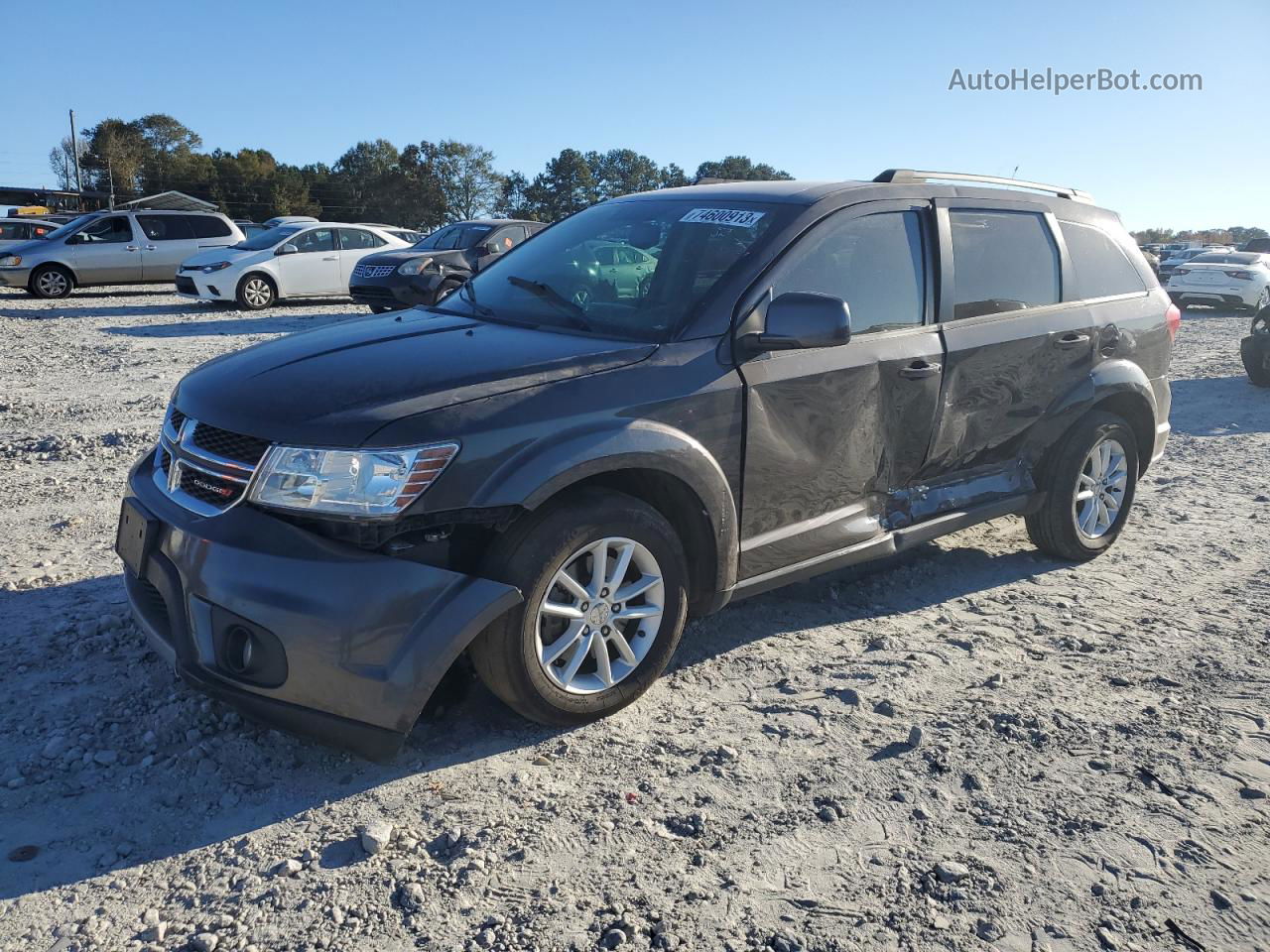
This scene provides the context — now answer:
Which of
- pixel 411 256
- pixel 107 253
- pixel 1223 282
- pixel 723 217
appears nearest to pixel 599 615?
pixel 723 217

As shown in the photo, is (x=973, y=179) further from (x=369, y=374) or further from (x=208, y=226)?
(x=208, y=226)

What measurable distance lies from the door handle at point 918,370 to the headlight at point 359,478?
2.05 meters

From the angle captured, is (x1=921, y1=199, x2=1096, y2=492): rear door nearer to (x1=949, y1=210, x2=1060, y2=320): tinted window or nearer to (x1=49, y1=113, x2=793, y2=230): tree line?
(x1=949, y1=210, x2=1060, y2=320): tinted window

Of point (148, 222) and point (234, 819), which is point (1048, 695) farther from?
point (148, 222)

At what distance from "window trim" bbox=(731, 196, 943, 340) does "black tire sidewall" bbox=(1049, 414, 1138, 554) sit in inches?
47.8

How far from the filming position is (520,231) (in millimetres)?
16766

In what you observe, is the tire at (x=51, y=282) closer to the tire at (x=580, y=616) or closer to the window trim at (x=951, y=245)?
the window trim at (x=951, y=245)

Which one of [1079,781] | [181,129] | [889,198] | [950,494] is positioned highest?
[181,129]

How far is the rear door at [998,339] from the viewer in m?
4.46

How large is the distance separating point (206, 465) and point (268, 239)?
51.7 feet

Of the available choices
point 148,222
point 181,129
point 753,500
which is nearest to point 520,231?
point 148,222

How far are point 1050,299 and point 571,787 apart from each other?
3.37 metres

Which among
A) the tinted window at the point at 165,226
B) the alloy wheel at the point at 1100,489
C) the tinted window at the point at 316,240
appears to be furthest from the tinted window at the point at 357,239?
the alloy wheel at the point at 1100,489

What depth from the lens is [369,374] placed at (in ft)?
10.9
